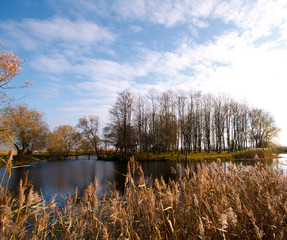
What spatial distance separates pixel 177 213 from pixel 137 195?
3.06ft

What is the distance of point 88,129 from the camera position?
2334 inches

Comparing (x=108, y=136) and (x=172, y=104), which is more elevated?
(x=172, y=104)

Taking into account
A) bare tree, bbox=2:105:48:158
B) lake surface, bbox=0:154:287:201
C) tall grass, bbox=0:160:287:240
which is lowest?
lake surface, bbox=0:154:287:201

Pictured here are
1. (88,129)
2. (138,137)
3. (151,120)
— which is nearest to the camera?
(138,137)

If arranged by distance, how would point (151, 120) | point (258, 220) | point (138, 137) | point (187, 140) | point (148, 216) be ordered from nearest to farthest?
1. point (148, 216)
2. point (258, 220)
3. point (187, 140)
4. point (138, 137)
5. point (151, 120)

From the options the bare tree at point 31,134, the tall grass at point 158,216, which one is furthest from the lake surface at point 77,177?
the bare tree at point 31,134

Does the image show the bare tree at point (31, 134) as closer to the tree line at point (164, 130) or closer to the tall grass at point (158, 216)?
the tree line at point (164, 130)

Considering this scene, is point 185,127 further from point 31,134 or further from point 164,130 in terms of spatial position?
point 31,134

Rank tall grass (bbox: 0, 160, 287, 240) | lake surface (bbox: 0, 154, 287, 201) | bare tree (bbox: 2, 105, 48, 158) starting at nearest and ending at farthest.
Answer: tall grass (bbox: 0, 160, 287, 240), lake surface (bbox: 0, 154, 287, 201), bare tree (bbox: 2, 105, 48, 158)

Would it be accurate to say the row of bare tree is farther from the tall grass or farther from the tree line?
the tall grass

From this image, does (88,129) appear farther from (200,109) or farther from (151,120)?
(200,109)

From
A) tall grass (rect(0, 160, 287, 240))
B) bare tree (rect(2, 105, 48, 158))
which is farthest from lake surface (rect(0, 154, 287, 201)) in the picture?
bare tree (rect(2, 105, 48, 158))

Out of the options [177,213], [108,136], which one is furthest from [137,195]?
[108,136]

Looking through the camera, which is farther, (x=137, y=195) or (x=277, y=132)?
(x=277, y=132)
